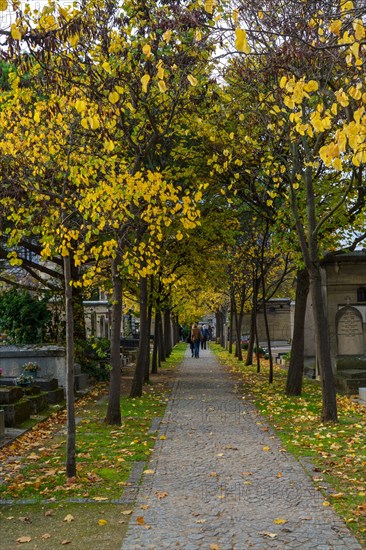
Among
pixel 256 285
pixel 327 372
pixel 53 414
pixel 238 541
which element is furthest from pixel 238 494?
pixel 256 285

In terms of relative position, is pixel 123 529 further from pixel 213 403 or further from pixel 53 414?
pixel 213 403

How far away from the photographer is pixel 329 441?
963 centimetres

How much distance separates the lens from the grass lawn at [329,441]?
6391 mm

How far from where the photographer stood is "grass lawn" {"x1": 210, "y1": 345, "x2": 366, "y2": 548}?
6391 mm

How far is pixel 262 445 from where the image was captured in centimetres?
956

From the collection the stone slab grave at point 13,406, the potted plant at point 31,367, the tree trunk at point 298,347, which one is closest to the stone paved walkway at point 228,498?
the stone slab grave at point 13,406

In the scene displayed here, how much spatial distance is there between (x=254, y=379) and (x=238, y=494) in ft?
50.1

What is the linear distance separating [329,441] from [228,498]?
11.7 feet

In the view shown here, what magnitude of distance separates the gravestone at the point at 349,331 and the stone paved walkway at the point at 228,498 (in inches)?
339

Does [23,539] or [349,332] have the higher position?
[349,332]

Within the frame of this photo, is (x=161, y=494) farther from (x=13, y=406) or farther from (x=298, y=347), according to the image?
(x=298, y=347)

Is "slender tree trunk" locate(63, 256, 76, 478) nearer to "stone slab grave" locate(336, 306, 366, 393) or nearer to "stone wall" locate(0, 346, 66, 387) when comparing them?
"stone wall" locate(0, 346, 66, 387)

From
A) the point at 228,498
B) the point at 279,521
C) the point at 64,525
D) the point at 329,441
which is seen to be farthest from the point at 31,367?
the point at 279,521

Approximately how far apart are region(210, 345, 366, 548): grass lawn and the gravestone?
2.10m
